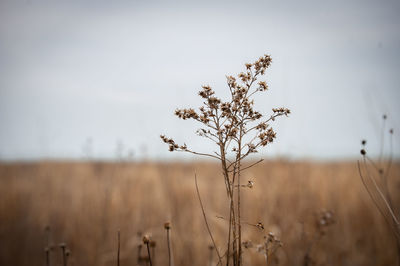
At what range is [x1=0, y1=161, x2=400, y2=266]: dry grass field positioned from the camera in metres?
Result: 3.30

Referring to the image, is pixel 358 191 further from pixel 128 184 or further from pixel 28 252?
pixel 28 252

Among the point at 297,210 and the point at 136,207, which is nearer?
the point at 297,210

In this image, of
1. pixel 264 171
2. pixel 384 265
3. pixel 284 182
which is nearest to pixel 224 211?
pixel 264 171

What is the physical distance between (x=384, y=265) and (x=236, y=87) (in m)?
3.43

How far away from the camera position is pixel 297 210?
361 centimetres

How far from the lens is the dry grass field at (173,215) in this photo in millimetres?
3299

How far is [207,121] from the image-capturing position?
1005 millimetres

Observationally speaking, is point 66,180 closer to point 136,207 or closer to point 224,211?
point 136,207

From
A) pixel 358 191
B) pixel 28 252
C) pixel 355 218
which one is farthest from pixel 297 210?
pixel 28 252

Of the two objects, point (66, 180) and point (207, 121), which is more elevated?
point (207, 121)

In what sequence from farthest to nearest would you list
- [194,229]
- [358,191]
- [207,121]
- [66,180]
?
[66,180], [358,191], [194,229], [207,121]

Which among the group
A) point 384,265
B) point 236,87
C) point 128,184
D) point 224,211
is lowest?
point 384,265

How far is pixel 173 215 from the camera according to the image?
3994 millimetres

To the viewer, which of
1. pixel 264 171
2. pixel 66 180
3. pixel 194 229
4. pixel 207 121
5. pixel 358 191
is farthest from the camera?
pixel 66 180
